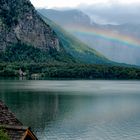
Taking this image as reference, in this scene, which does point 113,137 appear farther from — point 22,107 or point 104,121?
point 22,107

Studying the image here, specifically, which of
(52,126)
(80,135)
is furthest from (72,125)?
(80,135)

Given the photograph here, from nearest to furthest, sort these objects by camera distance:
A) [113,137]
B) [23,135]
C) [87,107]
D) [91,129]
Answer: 1. [23,135]
2. [113,137]
3. [91,129]
4. [87,107]

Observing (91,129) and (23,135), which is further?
(91,129)

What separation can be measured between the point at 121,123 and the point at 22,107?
118 feet

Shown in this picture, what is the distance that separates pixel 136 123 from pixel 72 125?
56.1 feet

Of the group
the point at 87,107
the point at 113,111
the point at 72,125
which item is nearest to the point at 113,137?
the point at 72,125

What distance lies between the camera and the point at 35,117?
10812 centimetres

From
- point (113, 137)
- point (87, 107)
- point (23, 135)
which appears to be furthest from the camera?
point (87, 107)

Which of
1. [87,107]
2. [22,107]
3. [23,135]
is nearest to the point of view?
[23,135]

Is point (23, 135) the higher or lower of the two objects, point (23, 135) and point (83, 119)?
the higher

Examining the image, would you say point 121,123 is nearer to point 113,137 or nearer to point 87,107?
point 113,137

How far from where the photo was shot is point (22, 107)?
5084 inches

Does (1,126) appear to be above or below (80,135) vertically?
above

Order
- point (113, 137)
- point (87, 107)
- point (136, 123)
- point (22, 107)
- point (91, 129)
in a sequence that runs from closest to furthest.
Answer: point (113, 137), point (91, 129), point (136, 123), point (22, 107), point (87, 107)
